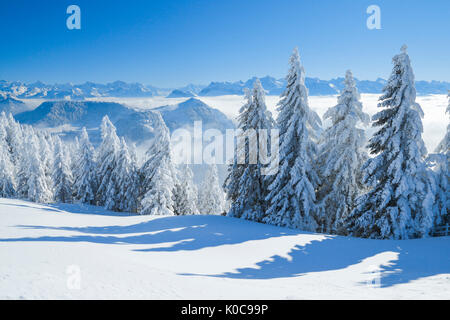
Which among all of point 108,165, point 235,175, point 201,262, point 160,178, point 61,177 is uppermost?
point 108,165

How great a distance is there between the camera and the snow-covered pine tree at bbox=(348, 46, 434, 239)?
552 inches

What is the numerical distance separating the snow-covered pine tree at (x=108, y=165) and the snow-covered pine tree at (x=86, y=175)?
1865 millimetres

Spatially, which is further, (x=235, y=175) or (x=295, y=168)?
(x=235, y=175)

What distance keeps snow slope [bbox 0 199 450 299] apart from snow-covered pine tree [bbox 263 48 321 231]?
231 cm

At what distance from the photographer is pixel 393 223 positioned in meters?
14.0

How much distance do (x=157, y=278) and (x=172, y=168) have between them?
883 inches

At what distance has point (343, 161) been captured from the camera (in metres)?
18.1

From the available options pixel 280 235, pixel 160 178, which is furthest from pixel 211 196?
pixel 280 235

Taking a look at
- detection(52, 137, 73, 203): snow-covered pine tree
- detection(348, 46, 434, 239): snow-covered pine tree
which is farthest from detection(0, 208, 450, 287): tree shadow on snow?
detection(52, 137, 73, 203): snow-covered pine tree

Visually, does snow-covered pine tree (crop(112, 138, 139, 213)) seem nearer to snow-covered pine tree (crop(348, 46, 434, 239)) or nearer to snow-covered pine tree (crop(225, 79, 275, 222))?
snow-covered pine tree (crop(225, 79, 275, 222))

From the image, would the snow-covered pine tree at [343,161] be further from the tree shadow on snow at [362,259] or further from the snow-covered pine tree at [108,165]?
the snow-covered pine tree at [108,165]

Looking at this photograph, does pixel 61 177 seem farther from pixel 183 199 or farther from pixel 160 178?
pixel 160 178

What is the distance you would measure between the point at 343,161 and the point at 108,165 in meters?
28.9
